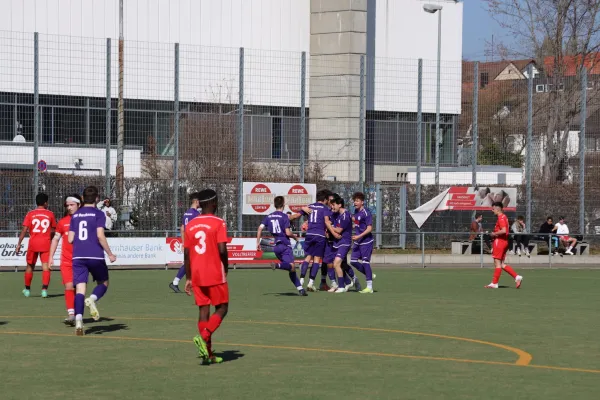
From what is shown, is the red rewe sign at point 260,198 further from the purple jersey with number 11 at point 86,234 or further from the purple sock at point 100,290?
the purple jersey with number 11 at point 86,234

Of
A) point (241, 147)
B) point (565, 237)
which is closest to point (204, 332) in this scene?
point (241, 147)

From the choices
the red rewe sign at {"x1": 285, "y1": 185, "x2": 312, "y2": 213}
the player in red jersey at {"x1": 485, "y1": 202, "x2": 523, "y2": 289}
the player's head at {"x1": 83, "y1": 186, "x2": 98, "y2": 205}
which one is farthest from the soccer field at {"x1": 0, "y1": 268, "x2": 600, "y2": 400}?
the red rewe sign at {"x1": 285, "y1": 185, "x2": 312, "y2": 213}

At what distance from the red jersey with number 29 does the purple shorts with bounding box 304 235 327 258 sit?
10.8 m

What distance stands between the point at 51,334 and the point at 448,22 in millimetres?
43136

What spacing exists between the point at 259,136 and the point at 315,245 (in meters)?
16.8

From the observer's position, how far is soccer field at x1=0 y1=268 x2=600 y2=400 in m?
10.3

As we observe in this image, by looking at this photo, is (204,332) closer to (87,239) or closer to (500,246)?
(87,239)

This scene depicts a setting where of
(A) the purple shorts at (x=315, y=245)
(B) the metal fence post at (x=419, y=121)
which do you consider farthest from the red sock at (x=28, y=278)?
(B) the metal fence post at (x=419, y=121)

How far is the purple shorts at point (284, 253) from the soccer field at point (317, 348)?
2.50ft

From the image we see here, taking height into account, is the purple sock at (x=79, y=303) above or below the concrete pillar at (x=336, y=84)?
below

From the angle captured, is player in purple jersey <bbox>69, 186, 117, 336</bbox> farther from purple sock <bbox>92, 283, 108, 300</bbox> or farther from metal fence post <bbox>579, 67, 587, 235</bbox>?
metal fence post <bbox>579, 67, 587, 235</bbox>

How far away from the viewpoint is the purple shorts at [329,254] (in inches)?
914

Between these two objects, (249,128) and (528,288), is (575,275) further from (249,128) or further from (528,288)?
(249,128)

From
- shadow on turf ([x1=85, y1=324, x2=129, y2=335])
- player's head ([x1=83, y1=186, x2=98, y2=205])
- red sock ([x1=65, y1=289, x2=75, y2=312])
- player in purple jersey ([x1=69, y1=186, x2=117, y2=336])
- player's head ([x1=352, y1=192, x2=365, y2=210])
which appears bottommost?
shadow on turf ([x1=85, y1=324, x2=129, y2=335])
